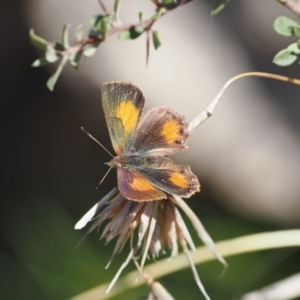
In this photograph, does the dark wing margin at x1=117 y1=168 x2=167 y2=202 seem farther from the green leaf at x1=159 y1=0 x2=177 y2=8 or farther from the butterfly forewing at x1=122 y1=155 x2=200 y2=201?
the green leaf at x1=159 y1=0 x2=177 y2=8

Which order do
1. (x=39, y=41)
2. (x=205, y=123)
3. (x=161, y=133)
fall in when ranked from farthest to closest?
(x=205, y=123) → (x=161, y=133) → (x=39, y=41)

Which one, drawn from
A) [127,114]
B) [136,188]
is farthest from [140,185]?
[127,114]

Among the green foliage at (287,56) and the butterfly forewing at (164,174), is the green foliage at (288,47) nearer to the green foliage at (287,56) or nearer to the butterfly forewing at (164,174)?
the green foliage at (287,56)

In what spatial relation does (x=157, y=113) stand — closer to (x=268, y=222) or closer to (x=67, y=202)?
(x=268, y=222)

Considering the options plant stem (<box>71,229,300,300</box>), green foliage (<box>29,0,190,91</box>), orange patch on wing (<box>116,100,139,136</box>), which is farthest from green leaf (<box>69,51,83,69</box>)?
plant stem (<box>71,229,300,300</box>)

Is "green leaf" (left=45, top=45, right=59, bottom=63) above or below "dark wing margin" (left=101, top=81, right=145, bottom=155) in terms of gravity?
above

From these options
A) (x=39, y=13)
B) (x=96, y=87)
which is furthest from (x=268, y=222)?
(x=39, y=13)

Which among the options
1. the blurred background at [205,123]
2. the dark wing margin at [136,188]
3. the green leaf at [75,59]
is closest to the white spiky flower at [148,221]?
the dark wing margin at [136,188]

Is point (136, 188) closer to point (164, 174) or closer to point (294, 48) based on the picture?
point (164, 174)
